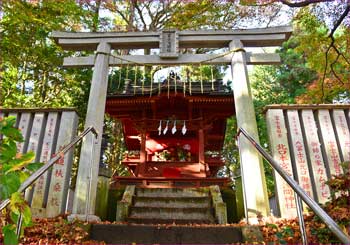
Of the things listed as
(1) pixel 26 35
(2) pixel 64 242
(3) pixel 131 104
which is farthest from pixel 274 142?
(1) pixel 26 35

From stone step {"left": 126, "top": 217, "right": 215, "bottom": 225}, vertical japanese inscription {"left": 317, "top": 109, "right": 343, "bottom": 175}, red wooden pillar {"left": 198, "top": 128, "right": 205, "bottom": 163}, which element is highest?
red wooden pillar {"left": 198, "top": 128, "right": 205, "bottom": 163}

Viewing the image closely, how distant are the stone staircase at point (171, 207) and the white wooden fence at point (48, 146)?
1.53 m

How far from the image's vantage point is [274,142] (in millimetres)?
4973

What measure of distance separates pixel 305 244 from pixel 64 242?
2.72m

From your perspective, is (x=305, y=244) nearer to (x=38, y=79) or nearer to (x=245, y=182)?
(x=245, y=182)

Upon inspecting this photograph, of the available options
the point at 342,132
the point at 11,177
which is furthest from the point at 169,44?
the point at 11,177

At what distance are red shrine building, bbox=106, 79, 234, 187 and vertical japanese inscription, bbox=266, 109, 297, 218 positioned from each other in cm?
424

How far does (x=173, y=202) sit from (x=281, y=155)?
8.65 feet

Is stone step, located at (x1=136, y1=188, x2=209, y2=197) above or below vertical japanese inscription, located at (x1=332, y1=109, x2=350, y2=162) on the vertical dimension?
below

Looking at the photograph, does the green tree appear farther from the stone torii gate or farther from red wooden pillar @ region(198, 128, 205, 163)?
red wooden pillar @ region(198, 128, 205, 163)

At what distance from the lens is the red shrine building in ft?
32.2

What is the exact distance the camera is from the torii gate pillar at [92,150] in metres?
4.81

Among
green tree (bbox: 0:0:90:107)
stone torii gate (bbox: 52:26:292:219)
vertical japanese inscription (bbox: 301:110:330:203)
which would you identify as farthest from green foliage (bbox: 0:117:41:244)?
green tree (bbox: 0:0:90:107)

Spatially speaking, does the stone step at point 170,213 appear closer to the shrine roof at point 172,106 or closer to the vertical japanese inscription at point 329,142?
the vertical japanese inscription at point 329,142
